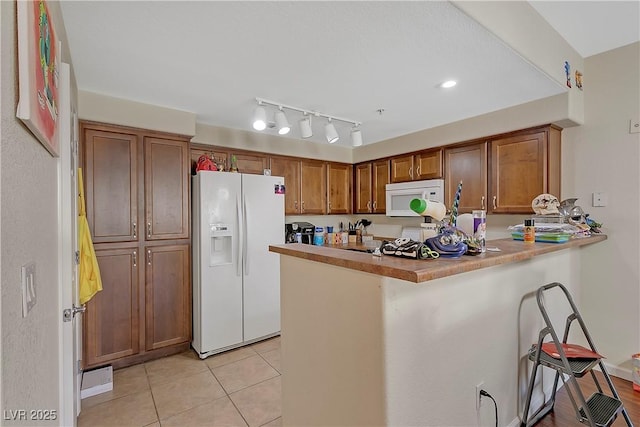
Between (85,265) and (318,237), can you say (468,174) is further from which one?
(85,265)

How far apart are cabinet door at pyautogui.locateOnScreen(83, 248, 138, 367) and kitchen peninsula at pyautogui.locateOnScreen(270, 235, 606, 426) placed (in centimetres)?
179

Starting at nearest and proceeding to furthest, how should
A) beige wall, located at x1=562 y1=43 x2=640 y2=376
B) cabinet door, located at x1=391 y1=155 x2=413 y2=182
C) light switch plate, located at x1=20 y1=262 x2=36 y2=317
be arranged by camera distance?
light switch plate, located at x1=20 y1=262 x2=36 y2=317
beige wall, located at x1=562 y1=43 x2=640 y2=376
cabinet door, located at x1=391 y1=155 x2=413 y2=182

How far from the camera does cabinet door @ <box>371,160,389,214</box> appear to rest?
405 centimetres

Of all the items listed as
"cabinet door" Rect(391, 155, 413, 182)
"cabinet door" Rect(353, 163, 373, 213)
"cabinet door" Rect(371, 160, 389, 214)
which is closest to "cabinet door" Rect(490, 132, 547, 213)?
Answer: "cabinet door" Rect(391, 155, 413, 182)

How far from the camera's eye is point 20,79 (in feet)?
2.20

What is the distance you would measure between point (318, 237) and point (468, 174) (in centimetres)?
198

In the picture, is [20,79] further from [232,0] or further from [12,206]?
[232,0]

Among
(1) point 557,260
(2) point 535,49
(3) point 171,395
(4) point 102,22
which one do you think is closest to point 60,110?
(4) point 102,22

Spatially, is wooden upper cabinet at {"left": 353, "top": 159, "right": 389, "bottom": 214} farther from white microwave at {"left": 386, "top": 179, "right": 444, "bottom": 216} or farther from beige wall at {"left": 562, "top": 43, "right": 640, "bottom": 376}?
beige wall at {"left": 562, "top": 43, "right": 640, "bottom": 376}

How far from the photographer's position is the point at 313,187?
4.10 meters

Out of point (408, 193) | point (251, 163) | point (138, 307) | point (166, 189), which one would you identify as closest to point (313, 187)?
point (251, 163)

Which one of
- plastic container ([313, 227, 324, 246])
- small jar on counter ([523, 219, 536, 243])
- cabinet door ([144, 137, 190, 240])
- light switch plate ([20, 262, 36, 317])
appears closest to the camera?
light switch plate ([20, 262, 36, 317])

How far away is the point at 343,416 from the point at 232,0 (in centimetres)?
195

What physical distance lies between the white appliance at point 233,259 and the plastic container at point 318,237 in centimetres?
76
